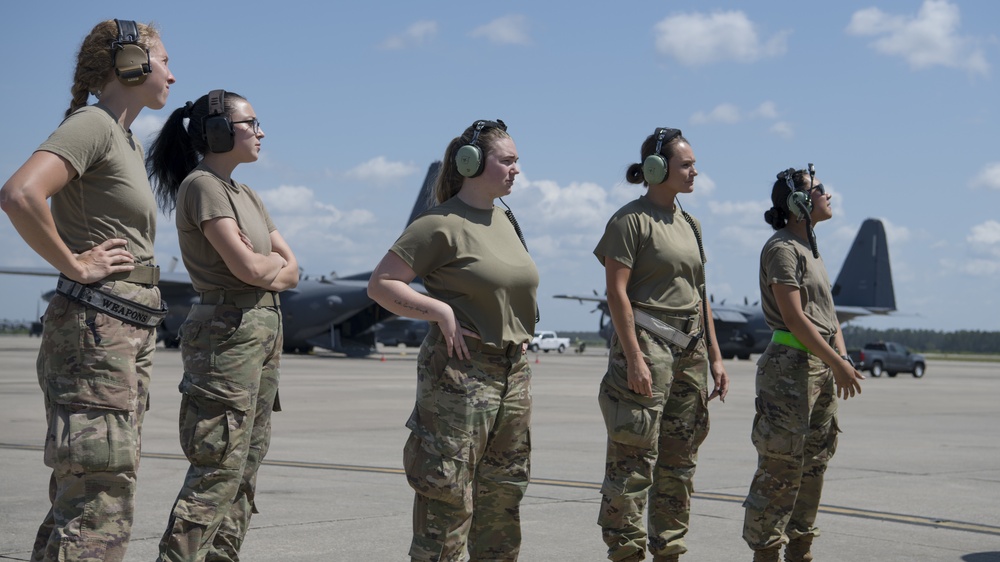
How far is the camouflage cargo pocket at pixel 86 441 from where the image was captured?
375 centimetres

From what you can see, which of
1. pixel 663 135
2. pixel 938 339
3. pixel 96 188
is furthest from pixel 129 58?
pixel 938 339

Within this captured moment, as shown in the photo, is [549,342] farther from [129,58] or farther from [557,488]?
[129,58]

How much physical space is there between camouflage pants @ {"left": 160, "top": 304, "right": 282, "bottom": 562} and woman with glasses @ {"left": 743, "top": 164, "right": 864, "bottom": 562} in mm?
2759

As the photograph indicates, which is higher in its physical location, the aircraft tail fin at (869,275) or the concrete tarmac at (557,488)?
the aircraft tail fin at (869,275)

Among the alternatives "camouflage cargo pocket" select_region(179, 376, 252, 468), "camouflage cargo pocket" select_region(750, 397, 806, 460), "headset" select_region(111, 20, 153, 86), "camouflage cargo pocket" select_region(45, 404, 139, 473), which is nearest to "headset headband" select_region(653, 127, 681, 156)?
"camouflage cargo pocket" select_region(750, 397, 806, 460)

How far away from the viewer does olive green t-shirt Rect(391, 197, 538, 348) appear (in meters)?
4.58

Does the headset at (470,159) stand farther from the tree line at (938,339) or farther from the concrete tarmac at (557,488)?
the tree line at (938,339)

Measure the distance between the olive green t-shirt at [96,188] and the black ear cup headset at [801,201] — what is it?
3619 millimetres

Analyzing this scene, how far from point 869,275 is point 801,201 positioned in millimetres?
51260

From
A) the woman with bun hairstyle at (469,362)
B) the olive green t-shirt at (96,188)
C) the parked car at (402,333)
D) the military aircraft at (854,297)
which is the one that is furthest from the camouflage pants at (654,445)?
the parked car at (402,333)

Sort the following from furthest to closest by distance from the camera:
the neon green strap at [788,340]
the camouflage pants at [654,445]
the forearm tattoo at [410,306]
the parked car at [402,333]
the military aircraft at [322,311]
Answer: the parked car at [402,333]
the military aircraft at [322,311]
the neon green strap at [788,340]
the camouflage pants at [654,445]
the forearm tattoo at [410,306]

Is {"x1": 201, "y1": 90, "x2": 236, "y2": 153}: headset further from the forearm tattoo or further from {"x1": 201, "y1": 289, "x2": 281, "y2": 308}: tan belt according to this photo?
the forearm tattoo

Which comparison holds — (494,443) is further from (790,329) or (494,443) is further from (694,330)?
(790,329)

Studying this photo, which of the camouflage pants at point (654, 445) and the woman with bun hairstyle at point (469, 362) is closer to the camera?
the woman with bun hairstyle at point (469, 362)
